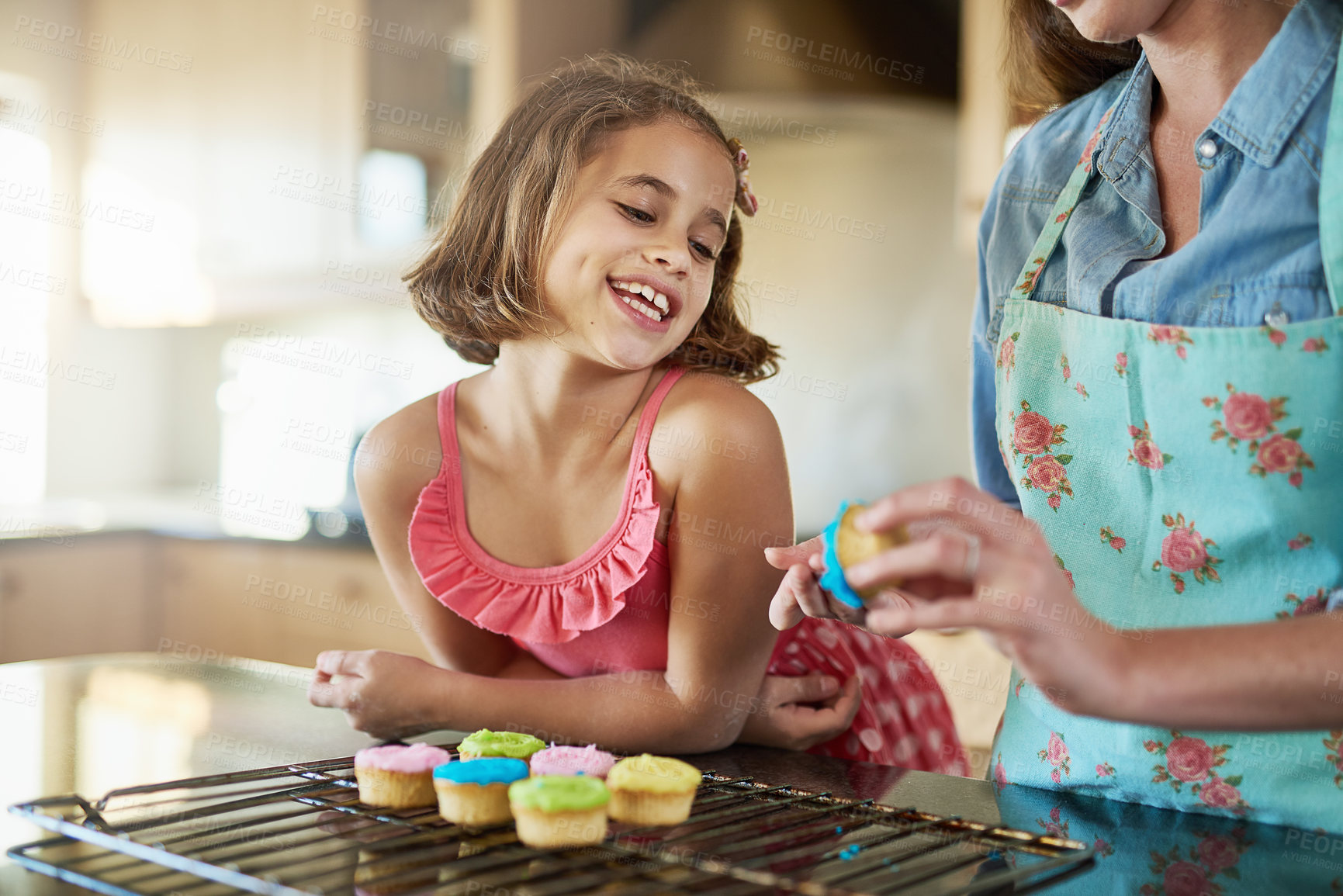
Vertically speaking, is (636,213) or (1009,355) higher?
(636,213)

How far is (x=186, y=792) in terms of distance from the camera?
0.85 metres

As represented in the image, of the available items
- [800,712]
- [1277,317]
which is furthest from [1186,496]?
[800,712]

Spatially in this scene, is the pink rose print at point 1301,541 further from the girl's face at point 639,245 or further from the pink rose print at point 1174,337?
the girl's face at point 639,245

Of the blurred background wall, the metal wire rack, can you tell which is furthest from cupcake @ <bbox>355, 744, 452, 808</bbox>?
the blurred background wall

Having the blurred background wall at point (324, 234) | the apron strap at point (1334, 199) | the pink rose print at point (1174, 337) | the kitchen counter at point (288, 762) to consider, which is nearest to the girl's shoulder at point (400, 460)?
the kitchen counter at point (288, 762)

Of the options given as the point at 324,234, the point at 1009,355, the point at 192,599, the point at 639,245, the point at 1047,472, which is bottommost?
the point at 192,599

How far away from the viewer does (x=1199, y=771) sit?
2.89ft

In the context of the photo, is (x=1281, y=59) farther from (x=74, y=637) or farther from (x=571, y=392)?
(x=74, y=637)

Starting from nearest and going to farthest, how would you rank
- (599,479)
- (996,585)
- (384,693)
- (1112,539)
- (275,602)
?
1. (996,585)
2. (1112,539)
3. (384,693)
4. (599,479)
5. (275,602)

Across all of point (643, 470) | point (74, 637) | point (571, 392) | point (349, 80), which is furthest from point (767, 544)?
point (74, 637)

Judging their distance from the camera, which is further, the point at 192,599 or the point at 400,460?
the point at 192,599

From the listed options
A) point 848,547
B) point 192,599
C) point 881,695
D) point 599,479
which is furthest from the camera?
point 192,599

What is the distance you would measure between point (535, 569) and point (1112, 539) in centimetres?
53

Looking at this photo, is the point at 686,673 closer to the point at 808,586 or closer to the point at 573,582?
the point at 573,582
